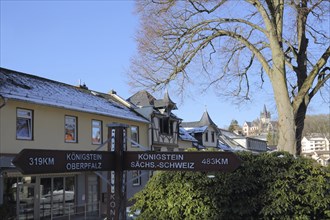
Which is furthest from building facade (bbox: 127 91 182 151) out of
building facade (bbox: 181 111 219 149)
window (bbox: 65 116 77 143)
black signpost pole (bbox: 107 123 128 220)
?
black signpost pole (bbox: 107 123 128 220)

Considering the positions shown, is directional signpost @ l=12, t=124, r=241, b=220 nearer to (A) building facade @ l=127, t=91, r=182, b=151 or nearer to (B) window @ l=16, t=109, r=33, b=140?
(B) window @ l=16, t=109, r=33, b=140

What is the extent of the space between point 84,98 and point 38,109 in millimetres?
6257

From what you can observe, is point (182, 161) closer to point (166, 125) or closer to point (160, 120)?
point (160, 120)

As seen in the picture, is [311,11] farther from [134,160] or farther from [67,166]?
[67,166]

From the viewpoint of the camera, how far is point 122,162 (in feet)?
20.4

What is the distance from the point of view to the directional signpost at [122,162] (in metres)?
5.84

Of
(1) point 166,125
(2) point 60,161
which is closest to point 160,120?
(1) point 166,125

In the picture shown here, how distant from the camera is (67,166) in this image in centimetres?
557

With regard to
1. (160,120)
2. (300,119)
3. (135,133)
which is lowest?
(300,119)

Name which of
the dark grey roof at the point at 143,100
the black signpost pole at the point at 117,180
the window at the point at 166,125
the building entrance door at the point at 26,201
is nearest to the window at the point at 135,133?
the window at the point at 166,125

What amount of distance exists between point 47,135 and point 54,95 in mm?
2783

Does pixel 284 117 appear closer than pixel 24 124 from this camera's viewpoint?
Yes

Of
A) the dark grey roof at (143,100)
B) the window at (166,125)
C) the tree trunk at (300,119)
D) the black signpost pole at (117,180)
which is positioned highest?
the dark grey roof at (143,100)

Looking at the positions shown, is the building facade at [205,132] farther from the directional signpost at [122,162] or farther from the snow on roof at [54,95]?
the directional signpost at [122,162]
